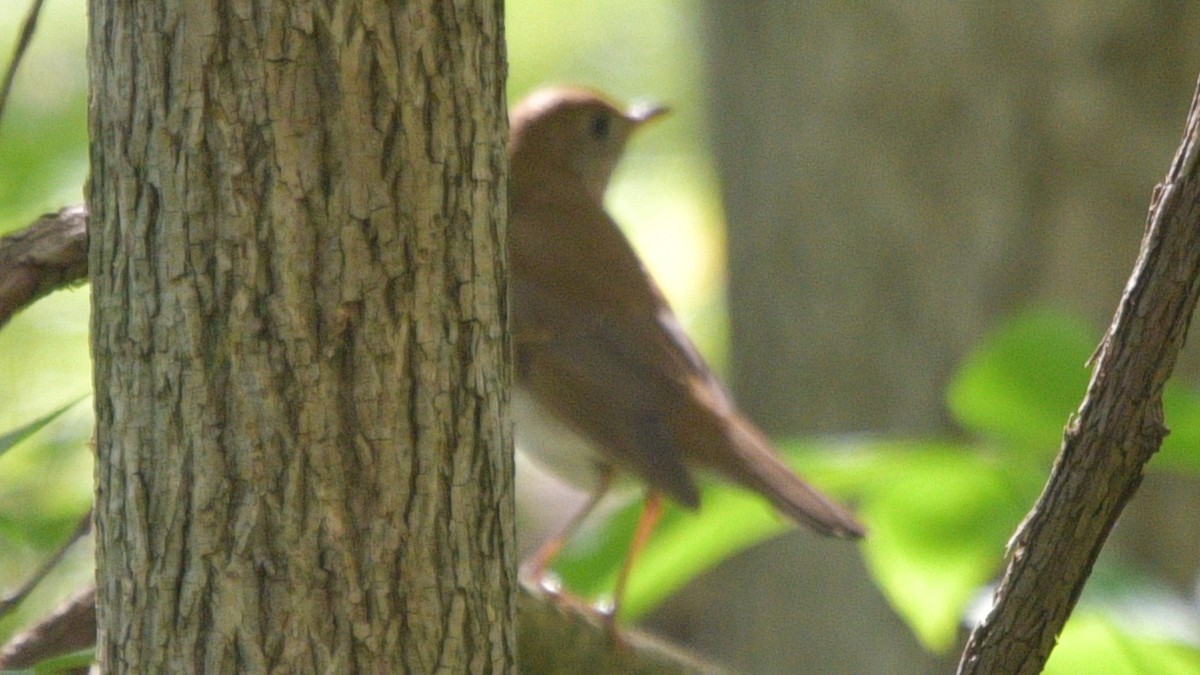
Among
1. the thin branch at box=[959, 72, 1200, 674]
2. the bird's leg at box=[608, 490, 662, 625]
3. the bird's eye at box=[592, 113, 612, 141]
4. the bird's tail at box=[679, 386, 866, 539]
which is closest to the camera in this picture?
the thin branch at box=[959, 72, 1200, 674]

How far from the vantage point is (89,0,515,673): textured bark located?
117cm

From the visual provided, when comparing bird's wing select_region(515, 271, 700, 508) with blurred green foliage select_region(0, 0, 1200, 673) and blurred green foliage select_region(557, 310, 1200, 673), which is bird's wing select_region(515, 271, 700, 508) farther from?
blurred green foliage select_region(557, 310, 1200, 673)

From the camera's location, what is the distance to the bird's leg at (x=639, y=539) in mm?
2625

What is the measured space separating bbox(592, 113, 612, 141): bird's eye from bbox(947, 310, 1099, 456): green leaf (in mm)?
1878

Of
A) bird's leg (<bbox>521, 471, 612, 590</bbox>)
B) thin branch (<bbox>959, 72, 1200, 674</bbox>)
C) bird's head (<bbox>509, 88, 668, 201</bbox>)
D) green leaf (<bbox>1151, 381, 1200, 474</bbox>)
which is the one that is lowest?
bird's leg (<bbox>521, 471, 612, 590</bbox>)

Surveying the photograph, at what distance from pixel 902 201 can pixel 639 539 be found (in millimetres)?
2312

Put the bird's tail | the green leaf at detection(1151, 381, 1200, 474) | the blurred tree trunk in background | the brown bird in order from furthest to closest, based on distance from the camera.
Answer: the blurred tree trunk in background → the brown bird → the bird's tail → the green leaf at detection(1151, 381, 1200, 474)

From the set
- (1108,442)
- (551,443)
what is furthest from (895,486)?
(551,443)

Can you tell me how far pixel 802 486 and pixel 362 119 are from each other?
2001 mm

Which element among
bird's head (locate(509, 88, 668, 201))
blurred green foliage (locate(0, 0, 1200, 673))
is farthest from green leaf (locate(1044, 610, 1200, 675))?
bird's head (locate(509, 88, 668, 201))

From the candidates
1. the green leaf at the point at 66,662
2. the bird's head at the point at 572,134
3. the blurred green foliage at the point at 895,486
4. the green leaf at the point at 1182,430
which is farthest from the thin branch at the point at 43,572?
the bird's head at the point at 572,134

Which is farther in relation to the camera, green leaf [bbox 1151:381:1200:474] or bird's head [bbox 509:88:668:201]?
bird's head [bbox 509:88:668:201]

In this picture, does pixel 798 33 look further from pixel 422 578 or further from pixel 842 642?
pixel 422 578

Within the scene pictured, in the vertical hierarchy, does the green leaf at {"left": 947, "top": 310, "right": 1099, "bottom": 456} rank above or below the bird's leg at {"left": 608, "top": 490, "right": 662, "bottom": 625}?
above
